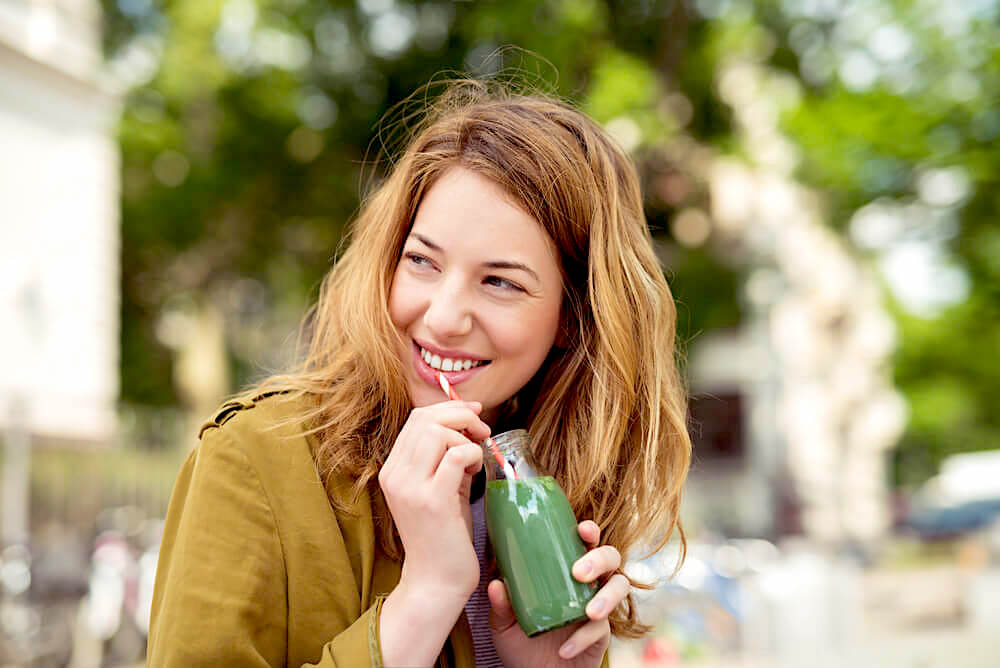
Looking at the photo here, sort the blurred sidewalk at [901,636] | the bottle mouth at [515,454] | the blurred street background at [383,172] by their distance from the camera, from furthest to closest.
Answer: the blurred street background at [383,172], the blurred sidewalk at [901,636], the bottle mouth at [515,454]

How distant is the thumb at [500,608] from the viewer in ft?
5.03

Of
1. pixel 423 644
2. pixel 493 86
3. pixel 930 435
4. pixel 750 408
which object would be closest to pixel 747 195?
pixel 750 408

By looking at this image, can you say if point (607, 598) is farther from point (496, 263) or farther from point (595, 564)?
point (496, 263)

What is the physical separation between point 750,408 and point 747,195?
5408 mm

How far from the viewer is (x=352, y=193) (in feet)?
41.7

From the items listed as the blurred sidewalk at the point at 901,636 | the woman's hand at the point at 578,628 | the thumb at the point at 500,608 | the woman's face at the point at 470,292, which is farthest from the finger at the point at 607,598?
the blurred sidewalk at the point at 901,636

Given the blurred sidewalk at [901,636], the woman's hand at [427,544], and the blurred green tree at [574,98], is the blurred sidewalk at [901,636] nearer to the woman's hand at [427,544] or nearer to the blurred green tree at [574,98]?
the blurred green tree at [574,98]

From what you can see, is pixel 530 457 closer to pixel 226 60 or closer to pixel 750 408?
pixel 226 60

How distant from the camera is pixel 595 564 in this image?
4.80ft

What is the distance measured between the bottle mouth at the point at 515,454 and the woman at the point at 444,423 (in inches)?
2.0

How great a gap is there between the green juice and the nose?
0.86ft

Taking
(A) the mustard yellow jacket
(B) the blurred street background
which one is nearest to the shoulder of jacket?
(A) the mustard yellow jacket

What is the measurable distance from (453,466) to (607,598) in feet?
1.00

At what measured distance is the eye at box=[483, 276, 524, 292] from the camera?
167 centimetres
